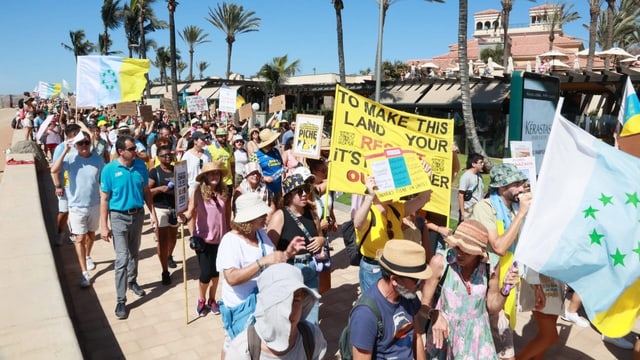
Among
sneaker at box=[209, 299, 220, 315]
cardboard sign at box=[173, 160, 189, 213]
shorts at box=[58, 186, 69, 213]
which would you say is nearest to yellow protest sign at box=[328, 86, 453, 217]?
cardboard sign at box=[173, 160, 189, 213]

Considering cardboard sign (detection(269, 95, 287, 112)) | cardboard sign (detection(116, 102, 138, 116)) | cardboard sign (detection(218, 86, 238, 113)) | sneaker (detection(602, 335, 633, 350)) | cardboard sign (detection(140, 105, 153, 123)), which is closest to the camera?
sneaker (detection(602, 335, 633, 350))

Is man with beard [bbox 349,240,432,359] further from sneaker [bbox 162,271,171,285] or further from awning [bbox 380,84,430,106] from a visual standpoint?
awning [bbox 380,84,430,106]

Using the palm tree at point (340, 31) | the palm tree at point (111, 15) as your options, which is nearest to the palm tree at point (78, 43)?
the palm tree at point (111, 15)

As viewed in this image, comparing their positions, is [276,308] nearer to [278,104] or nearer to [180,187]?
[180,187]

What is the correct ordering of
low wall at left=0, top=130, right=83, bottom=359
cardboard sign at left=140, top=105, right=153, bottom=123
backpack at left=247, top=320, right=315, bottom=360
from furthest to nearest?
1. cardboard sign at left=140, top=105, right=153, bottom=123
2. low wall at left=0, top=130, right=83, bottom=359
3. backpack at left=247, top=320, right=315, bottom=360

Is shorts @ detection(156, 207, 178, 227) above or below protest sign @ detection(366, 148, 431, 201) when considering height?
below

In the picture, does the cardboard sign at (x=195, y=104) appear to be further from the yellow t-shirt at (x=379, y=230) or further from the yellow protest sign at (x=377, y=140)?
the yellow t-shirt at (x=379, y=230)

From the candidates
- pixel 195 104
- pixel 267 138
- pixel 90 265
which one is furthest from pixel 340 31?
pixel 90 265

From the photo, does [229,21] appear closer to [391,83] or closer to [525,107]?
[391,83]

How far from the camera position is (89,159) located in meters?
6.28

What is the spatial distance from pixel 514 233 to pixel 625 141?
1.94 m

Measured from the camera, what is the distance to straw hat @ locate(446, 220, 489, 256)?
3027 mm

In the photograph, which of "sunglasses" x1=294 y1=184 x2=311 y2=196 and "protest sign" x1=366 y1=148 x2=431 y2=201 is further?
"sunglasses" x1=294 y1=184 x2=311 y2=196

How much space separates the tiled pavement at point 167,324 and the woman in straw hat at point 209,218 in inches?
18.6
